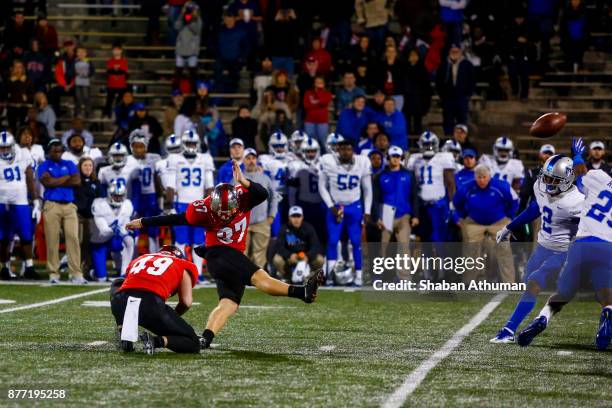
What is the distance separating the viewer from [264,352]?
29.3 ft

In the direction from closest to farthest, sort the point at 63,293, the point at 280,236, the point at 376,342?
1. the point at 376,342
2. the point at 63,293
3. the point at 280,236

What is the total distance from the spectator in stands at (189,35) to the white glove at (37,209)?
4.41m

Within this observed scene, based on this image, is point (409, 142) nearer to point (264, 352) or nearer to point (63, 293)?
point (63, 293)

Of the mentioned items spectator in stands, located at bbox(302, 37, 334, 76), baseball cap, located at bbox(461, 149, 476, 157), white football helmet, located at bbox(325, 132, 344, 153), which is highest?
spectator in stands, located at bbox(302, 37, 334, 76)

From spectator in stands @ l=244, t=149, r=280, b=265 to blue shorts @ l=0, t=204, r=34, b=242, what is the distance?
2.68 metres

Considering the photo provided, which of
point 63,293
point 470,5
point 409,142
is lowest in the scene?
point 63,293

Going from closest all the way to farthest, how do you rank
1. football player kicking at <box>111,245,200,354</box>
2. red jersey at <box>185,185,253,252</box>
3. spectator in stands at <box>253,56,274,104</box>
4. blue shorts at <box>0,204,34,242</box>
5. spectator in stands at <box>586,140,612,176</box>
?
1. football player kicking at <box>111,245,200,354</box>
2. red jersey at <box>185,185,253,252</box>
3. blue shorts at <box>0,204,34,242</box>
4. spectator in stands at <box>586,140,612,176</box>
5. spectator in stands at <box>253,56,274,104</box>

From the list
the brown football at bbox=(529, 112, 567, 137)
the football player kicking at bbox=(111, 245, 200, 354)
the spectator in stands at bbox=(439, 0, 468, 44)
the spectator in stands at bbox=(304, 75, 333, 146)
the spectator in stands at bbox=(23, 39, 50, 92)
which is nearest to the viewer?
the football player kicking at bbox=(111, 245, 200, 354)

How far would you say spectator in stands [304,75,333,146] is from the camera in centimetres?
1759

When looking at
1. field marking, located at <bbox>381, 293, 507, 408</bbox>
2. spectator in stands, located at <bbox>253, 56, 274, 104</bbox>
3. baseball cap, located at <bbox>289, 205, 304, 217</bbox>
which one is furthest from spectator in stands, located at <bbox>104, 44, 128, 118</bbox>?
field marking, located at <bbox>381, 293, 507, 408</bbox>

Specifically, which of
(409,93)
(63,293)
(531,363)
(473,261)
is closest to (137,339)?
(531,363)

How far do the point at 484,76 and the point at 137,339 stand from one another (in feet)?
40.9

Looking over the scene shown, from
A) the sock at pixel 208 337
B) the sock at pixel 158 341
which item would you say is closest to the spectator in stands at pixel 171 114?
the sock at pixel 208 337

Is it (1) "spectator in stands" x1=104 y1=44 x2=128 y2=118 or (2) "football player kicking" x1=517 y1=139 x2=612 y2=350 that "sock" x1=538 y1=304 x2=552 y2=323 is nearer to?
(2) "football player kicking" x1=517 y1=139 x2=612 y2=350
